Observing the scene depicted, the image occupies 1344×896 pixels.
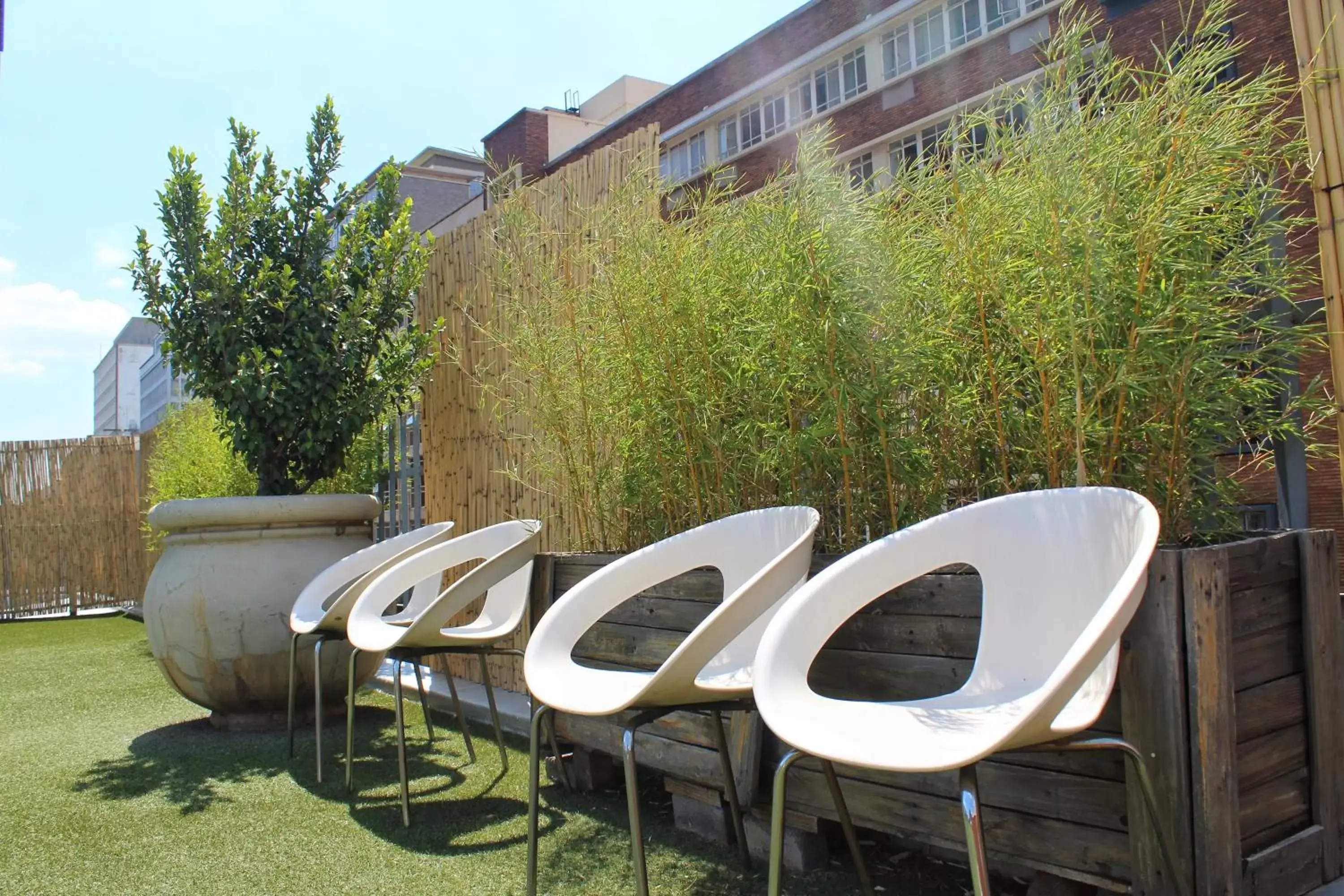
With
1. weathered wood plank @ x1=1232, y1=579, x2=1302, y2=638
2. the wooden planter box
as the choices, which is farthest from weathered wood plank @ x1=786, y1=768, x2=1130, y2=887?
weathered wood plank @ x1=1232, y1=579, x2=1302, y2=638

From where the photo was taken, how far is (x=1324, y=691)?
5.77ft

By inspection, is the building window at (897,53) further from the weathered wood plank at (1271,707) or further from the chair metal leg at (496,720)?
the weathered wood plank at (1271,707)

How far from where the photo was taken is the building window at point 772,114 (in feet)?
63.3

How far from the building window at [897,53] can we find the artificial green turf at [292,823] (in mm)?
15695

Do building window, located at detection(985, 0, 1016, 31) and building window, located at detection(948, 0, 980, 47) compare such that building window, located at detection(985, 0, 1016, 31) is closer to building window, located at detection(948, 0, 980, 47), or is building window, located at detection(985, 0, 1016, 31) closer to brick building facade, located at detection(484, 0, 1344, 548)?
brick building facade, located at detection(484, 0, 1344, 548)

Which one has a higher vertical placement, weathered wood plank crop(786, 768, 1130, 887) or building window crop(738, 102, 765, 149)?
building window crop(738, 102, 765, 149)

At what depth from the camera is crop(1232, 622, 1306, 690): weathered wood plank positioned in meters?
1.64

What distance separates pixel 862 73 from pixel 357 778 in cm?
1712

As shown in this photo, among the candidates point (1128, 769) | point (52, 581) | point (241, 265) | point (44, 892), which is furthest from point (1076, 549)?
point (52, 581)

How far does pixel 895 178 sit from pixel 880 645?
1.07 m

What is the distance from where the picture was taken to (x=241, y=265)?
15.0 ft

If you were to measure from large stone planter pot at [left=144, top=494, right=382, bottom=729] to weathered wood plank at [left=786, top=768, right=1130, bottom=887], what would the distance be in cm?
229

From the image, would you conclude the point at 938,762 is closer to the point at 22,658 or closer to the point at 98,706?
the point at 98,706

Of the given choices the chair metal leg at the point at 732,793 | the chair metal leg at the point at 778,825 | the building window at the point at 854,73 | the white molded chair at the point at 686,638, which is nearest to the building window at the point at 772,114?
the building window at the point at 854,73
